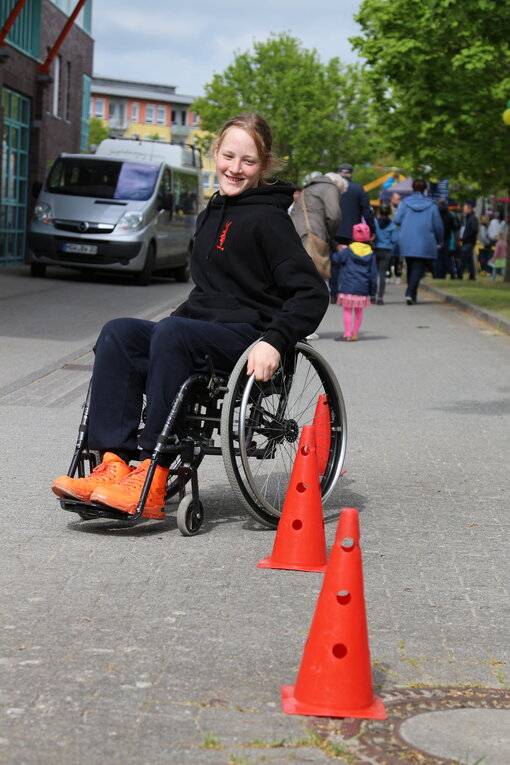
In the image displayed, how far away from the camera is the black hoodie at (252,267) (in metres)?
5.54

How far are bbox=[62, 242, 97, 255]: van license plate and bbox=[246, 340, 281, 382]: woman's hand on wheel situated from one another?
59.7ft

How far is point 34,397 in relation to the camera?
9.53 meters

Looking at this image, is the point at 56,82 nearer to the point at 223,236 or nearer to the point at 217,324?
the point at 223,236

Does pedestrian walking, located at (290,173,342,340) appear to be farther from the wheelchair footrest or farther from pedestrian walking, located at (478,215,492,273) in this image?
pedestrian walking, located at (478,215,492,273)

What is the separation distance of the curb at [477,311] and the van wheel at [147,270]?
542 centimetres

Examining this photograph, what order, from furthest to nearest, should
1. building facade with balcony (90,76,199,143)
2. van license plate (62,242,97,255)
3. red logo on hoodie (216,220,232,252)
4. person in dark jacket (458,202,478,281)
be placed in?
building facade with balcony (90,76,199,143), person in dark jacket (458,202,478,281), van license plate (62,242,97,255), red logo on hoodie (216,220,232,252)

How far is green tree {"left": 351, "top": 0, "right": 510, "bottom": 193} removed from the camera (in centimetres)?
2473

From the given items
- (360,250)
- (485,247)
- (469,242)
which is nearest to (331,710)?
(360,250)

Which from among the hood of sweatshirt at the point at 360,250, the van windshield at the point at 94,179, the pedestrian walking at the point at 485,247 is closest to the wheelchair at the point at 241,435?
the hood of sweatshirt at the point at 360,250

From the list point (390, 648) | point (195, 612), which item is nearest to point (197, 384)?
point (195, 612)

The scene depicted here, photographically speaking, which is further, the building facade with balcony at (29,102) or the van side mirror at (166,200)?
the building facade with balcony at (29,102)

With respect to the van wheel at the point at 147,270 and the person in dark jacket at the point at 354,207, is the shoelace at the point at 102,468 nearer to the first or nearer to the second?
the person in dark jacket at the point at 354,207

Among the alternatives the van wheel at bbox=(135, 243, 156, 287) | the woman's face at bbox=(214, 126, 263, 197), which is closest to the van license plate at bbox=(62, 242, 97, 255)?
the van wheel at bbox=(135, 243, 156, 287)

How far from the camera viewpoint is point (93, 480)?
5203mm
